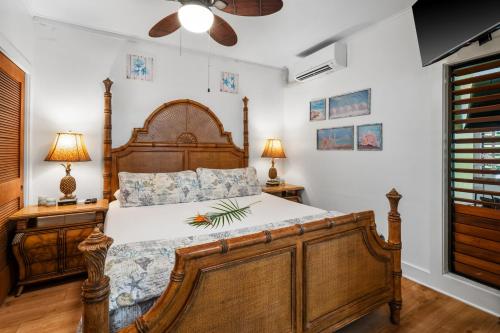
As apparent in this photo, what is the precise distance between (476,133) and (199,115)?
2905 millimetres

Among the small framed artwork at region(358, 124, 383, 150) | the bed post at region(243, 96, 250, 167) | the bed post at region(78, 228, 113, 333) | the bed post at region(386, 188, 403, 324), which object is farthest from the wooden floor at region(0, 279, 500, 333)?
A: the bed post at region(243, 96, 250, 167)

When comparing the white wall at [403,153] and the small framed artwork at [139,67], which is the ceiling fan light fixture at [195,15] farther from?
the white wall at [403,153]

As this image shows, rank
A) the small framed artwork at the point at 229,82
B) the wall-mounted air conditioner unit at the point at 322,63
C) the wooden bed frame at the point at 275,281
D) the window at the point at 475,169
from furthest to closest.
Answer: the small framed artwork at the point at 229,82, the wall-mounted air conditioner unit at the point at 322,63, the window at the point at 475,169, the wooden bed frame at the point at 275,281

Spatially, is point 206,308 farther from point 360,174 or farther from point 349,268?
point 360,174

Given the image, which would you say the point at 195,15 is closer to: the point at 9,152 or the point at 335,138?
the point at 9,152

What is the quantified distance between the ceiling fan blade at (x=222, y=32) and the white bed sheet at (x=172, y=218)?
1.54 metres

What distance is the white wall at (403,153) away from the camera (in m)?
2.27

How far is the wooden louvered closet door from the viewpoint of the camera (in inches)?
81.7

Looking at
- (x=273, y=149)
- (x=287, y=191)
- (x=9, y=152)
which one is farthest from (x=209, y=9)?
(x=287, y=191)

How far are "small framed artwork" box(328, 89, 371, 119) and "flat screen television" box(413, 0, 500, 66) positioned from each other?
113 cm

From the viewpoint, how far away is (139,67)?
10.3 ft

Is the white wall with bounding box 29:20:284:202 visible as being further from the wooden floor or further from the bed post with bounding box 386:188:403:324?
the bed post with bounding box 386:188:403:324

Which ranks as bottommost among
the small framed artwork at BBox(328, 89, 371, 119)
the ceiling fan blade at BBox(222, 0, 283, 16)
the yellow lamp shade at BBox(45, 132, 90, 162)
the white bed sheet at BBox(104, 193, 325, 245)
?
the white bed sheet at BBox(104, 193, 325, 245)

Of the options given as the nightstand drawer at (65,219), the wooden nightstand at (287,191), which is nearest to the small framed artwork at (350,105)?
the wooden nightstand at (287,191)
